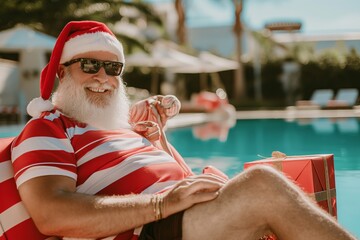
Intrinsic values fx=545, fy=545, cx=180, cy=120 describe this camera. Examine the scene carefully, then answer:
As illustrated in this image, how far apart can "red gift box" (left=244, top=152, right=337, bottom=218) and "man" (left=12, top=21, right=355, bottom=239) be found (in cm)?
50

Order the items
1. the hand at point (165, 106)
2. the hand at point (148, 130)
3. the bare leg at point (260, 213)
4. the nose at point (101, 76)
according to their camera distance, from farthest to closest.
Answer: the hand at point (165, 106) < the hand at point (148, 130) < the nose at point (101, 76) < the bare leg at point (260, 213)

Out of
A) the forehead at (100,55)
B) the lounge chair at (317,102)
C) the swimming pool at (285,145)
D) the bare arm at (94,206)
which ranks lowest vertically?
the swimming pool at (285,145)

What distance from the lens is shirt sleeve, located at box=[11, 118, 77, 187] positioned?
1.83 meters

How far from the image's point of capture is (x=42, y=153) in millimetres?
1858

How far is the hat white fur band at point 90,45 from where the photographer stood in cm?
237

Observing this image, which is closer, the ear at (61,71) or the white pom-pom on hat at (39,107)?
the white pom-pom on hat at (39,107)

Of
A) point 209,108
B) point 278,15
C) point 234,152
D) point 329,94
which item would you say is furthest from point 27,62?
point 278,15

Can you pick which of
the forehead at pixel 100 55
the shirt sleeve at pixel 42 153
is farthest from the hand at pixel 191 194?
the forehead at pixel 100 55

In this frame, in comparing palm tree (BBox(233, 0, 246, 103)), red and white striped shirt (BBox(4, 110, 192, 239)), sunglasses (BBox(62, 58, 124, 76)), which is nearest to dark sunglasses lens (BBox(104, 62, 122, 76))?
sunglasses (BBox(62, 58, 124, 76))

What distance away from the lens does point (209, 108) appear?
661 inches

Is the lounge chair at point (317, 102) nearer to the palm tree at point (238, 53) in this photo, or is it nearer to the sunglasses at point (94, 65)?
the palm tree at point (238, 53)

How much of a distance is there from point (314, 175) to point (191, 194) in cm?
72

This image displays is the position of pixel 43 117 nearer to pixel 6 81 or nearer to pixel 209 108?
pixel 6 81

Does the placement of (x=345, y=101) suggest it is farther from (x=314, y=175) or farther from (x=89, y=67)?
(x=89, y=67)
